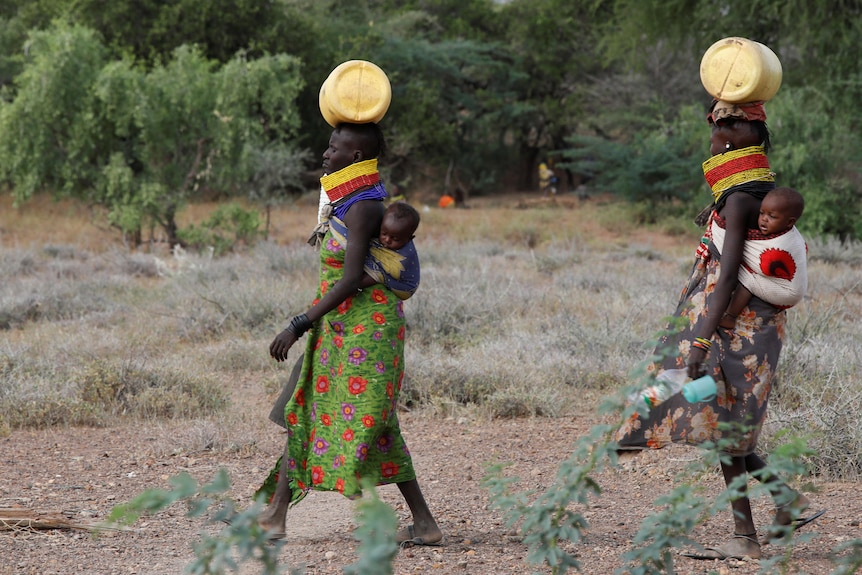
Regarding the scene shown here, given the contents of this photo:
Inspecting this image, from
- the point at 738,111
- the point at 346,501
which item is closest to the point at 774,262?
the point at 738,111

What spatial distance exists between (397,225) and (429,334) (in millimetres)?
3843

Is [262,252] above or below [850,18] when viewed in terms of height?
below

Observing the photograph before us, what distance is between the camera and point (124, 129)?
12766 mm

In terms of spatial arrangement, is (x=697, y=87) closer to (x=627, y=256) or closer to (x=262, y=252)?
(x=627, y=256)

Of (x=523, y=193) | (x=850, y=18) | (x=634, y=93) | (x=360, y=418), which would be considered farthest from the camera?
(x=523, y=193)

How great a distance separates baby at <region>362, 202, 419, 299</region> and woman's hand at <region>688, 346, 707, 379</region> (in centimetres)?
91

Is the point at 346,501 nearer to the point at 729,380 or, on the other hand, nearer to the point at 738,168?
the point at 729,380

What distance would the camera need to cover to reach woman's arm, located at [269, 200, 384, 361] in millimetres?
3119

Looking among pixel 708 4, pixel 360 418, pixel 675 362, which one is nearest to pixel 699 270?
pixel 675 362

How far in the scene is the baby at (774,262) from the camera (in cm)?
296

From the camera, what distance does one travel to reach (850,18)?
39.7 feet

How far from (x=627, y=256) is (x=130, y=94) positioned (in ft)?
22.2

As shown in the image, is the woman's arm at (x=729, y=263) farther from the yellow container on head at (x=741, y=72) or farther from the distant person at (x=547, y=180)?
the distant person at (x=547, y=180)

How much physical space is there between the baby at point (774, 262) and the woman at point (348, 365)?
111 cm
